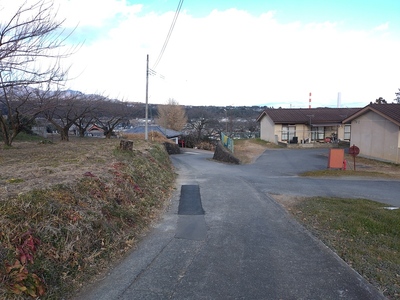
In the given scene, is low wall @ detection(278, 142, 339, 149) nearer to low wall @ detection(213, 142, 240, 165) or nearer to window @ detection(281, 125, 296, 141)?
window @ detection(281, 125, 296, 141)

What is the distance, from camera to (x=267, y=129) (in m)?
38.6

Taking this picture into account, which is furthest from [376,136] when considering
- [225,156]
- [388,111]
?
[225,156]

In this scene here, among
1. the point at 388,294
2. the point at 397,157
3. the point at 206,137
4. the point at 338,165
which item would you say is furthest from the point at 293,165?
the point at 206,137

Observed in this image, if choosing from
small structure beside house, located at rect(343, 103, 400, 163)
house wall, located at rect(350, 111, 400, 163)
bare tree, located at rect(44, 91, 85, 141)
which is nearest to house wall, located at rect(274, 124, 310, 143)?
house wall, located at rect(350, 111, 400, 163)

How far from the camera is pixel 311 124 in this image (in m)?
36.3

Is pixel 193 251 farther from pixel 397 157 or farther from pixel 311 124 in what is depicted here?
pixel 311 124

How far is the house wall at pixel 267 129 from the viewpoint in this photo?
1447 inches

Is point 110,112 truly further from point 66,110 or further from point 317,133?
point 317,133

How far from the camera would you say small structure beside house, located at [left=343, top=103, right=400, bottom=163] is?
66.5 ft

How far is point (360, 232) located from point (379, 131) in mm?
19012

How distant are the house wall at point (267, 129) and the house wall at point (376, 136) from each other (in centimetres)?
1167

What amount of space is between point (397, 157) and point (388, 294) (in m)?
19.5

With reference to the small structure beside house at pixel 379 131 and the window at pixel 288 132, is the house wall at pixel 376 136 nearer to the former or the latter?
the small structure beside house at pixel 379 131

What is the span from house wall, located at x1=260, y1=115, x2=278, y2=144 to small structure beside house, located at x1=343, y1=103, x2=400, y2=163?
11.8 meters
